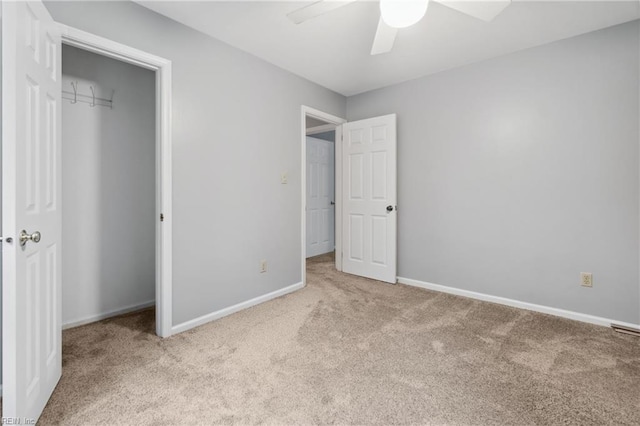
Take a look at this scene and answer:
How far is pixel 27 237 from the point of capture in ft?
4.05

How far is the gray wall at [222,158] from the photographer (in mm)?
2201

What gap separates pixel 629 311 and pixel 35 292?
3.92 meters

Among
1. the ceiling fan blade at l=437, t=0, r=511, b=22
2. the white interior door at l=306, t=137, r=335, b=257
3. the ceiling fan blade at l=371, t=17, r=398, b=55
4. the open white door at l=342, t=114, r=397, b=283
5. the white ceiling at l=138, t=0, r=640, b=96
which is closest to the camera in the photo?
the ceiling fan blade at l=437, t=0, r=511, b=22

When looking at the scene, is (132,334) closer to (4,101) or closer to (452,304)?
(4,101)

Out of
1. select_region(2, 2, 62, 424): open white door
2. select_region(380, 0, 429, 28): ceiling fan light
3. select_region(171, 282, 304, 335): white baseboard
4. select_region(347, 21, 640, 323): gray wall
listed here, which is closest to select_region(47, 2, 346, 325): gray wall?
select_region(171, 282, 304, 335): white baseboard

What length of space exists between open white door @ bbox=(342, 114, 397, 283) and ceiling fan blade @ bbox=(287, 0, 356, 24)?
1899mm

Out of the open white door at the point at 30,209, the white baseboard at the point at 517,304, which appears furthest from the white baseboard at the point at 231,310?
the white baseboard at the point at 517,304

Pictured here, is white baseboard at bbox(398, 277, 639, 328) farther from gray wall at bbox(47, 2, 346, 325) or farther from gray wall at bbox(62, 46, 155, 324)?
gray wall at bbox(62, 46, 155, 324)

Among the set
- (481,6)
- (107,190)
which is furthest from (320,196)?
(481,6)

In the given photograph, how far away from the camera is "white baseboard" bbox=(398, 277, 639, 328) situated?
2.47 metres

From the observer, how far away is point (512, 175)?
2848 millimetres

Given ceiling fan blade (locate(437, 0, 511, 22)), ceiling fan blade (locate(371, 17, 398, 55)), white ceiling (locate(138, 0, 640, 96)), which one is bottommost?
ceiling fan blade (locate(437, 0, 511, 22))

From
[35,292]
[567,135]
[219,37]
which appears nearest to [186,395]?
[35,292]

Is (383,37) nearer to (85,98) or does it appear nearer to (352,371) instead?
(352,371)
